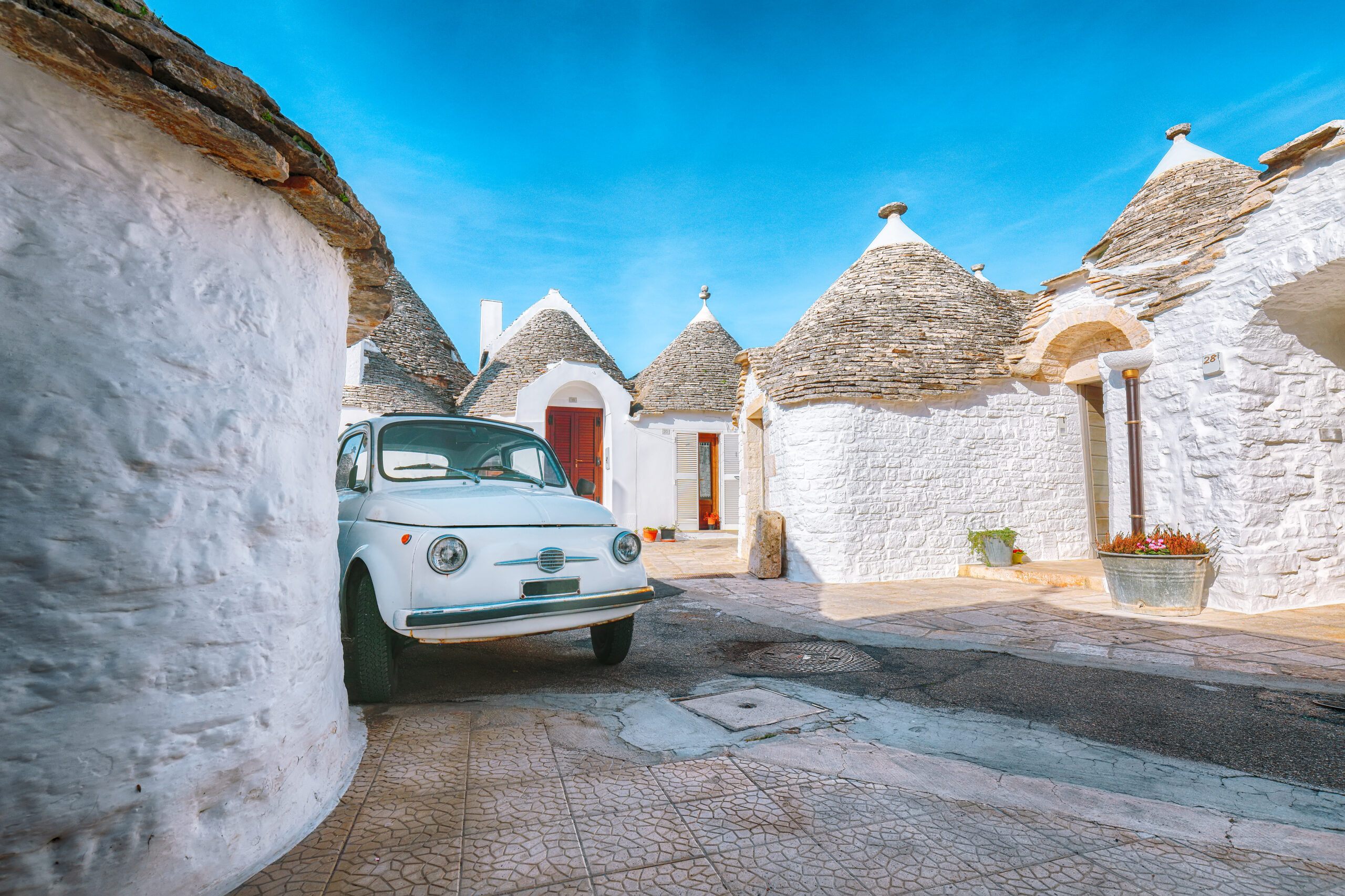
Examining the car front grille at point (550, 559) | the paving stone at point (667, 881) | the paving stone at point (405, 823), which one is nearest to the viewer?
the paving stone at point (667, 881)

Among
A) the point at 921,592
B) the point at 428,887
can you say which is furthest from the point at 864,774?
the point at 921,592

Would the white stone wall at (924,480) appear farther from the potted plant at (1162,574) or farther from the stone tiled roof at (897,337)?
the potted plant at (1162,574)

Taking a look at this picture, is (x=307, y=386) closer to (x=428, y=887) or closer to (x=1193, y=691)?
(x=428, y=887)

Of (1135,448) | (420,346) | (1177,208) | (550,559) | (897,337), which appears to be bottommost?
(550,559)

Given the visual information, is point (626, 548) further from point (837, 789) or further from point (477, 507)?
point (837, 789)

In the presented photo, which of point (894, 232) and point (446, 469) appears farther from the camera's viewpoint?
point (894, 232)

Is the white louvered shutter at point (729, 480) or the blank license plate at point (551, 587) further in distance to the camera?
the white louvered shutter at point (729, 480)

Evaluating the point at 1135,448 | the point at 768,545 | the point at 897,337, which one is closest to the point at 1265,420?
the point at 1135,448

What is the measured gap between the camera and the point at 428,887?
6.23ft

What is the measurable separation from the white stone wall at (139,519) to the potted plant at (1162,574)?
272 inches

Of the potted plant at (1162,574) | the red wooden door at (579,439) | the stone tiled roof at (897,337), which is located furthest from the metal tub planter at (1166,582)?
the red wooden door at (579,439)

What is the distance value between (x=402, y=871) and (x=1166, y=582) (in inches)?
271

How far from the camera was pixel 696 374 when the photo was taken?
16875 millimetres

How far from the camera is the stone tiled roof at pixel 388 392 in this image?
48.1 ft
